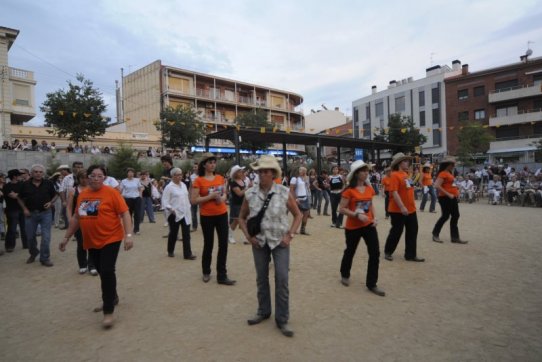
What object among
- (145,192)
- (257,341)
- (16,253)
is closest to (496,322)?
(257,341)

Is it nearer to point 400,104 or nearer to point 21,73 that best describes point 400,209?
point 21,73

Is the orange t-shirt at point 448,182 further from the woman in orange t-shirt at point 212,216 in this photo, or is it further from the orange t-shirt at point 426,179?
the woman in orange t-shirt at point 212,216

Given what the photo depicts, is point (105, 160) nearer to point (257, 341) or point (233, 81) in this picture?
point (257, 341)

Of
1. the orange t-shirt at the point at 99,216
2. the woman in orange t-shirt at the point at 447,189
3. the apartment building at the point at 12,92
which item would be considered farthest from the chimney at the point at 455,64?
the orange t-shirt at the point at 99,216

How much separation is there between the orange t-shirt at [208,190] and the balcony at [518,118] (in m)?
39.3

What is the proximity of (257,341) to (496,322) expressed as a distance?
258 cm

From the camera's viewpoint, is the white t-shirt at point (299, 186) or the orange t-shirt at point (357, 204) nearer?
the orange t-shirt at point (357, 204)

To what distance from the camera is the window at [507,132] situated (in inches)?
1480

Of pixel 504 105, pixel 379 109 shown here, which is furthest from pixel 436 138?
pixel 379 109

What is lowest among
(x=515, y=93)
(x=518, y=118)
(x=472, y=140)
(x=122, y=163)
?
(x=122, y=163)

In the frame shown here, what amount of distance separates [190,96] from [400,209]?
4123cm

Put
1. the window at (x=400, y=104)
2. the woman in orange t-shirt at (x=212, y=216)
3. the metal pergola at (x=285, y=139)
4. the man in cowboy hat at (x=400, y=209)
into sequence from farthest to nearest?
the window at (x=400, y=104), the metal pergola at (x=285, y=139), the man in cowboy hat at (x=400, y=209), the woman in orange t-shirt at (x=212, y=216)

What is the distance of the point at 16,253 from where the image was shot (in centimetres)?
768

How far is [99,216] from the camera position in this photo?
3818mm
